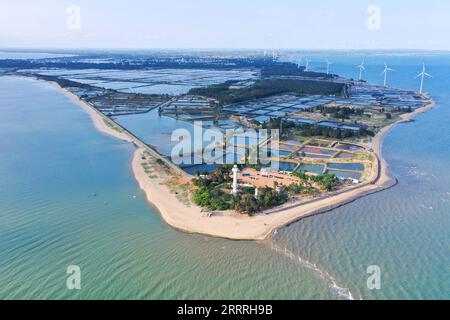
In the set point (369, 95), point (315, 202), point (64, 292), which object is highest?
point (369, 95)

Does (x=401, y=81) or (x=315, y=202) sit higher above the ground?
(x=401, y=81)

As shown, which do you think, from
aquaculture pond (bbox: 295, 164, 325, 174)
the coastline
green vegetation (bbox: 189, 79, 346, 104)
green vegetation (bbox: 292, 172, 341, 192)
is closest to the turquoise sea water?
the coastline

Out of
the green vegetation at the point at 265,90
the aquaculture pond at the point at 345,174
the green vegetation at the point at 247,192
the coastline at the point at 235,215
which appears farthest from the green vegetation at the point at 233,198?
the green vegetation at the point at 265,90

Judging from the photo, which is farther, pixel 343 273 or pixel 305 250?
pixel 305 250

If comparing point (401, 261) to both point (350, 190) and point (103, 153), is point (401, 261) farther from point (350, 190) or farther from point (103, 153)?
point (103, 153)

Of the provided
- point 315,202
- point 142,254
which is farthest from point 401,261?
point 142,254

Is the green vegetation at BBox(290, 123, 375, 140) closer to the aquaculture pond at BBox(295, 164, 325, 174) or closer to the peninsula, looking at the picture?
the peninsula
